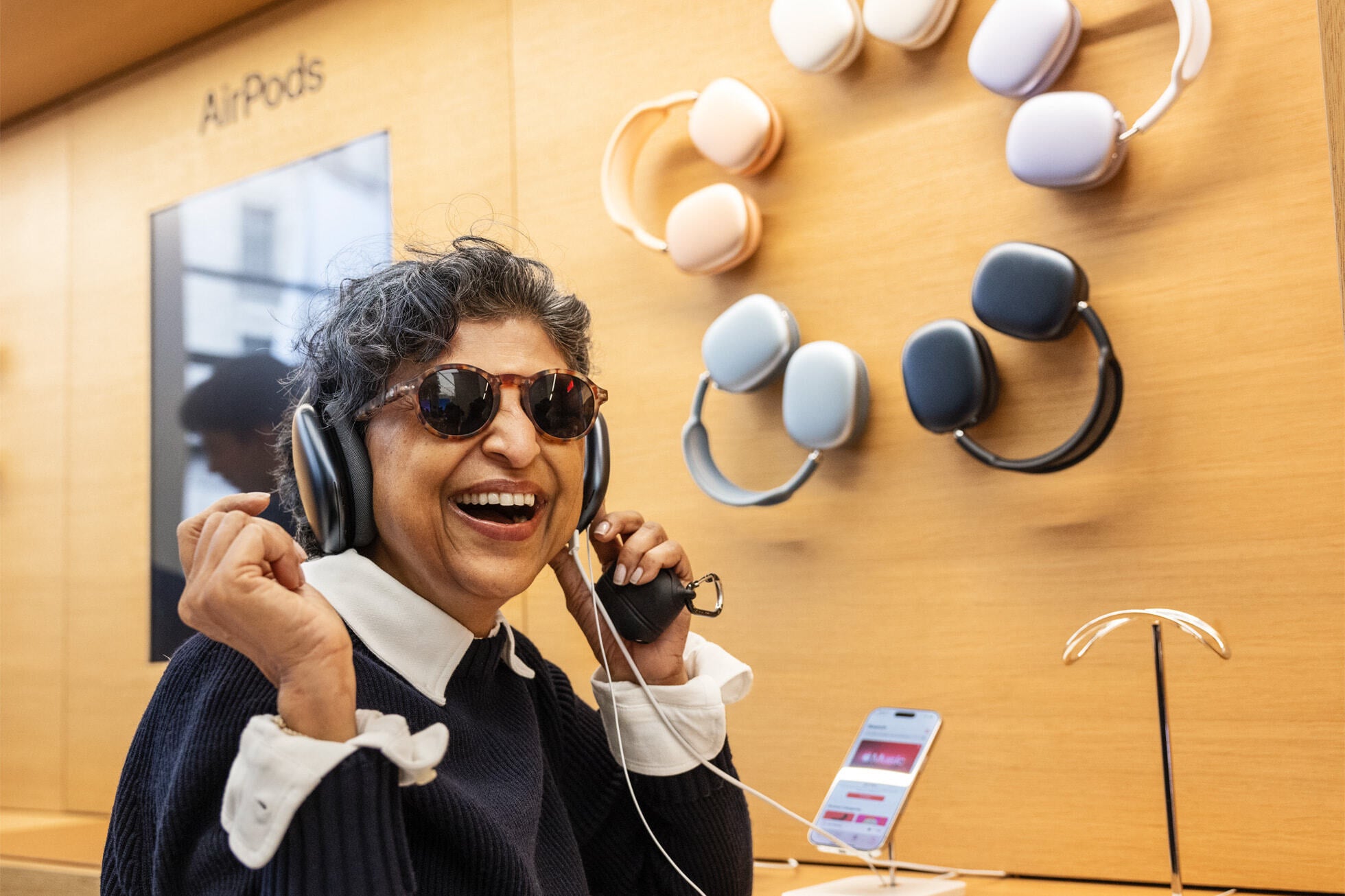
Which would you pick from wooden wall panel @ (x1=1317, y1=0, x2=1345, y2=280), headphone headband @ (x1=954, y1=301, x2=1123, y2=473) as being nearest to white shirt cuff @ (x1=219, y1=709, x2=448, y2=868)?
wooden wall panel @ (x1=1317, y1=0, x2=1345, y2=280)

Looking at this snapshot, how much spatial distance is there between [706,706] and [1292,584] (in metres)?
0.65

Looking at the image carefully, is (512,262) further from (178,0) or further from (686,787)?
(178,0)

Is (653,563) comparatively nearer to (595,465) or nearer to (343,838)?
(595,465)

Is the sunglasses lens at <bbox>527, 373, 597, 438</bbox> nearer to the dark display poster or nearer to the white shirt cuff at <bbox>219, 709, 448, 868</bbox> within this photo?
the white shirt cuff at <bbox>219, 709, 448, 868</bbox>

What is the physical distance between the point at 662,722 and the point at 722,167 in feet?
2.77

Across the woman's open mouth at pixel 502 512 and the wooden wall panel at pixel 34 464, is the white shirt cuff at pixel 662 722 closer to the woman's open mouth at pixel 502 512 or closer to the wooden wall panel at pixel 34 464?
the woman's open mouth at pixel 502 512

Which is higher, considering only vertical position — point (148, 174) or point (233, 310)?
point (148, 174)

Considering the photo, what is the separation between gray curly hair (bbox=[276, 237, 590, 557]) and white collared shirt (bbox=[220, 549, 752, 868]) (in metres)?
0.16

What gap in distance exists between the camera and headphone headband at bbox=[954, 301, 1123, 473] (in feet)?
4.32

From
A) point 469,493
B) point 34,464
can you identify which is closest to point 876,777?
point 469,493

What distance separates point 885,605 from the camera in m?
1.53

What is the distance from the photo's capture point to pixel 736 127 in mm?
1597

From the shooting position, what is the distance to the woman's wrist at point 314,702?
Answer: 0.76 metres

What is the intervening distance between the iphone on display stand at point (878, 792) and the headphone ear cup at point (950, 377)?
0.35 meters
